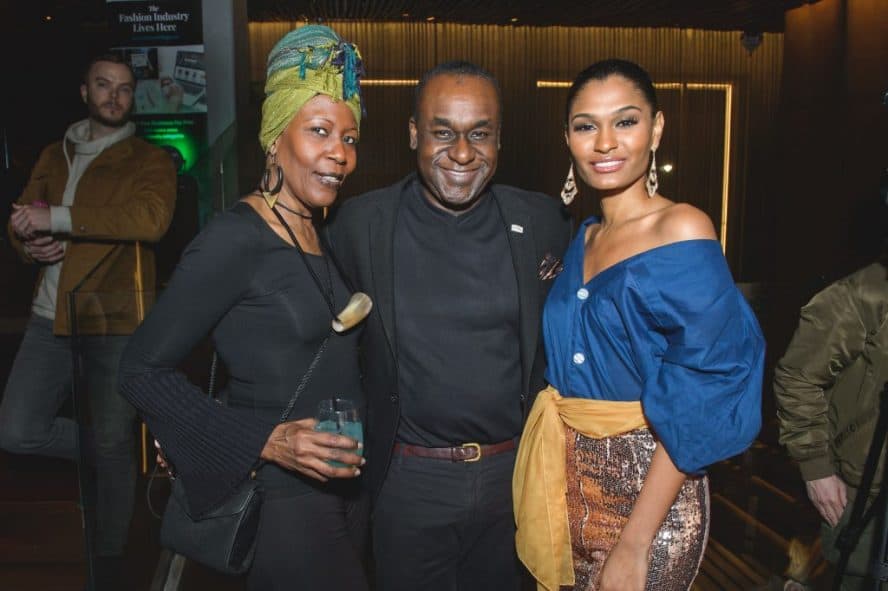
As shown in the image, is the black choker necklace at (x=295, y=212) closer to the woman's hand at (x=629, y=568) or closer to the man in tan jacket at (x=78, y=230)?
Answer: the woman's hand at (x=629, y=568)

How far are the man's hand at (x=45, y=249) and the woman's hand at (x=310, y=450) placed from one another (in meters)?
1.74

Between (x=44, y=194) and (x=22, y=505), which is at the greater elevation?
(x=44, y=194)

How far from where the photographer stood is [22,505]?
3.71 m

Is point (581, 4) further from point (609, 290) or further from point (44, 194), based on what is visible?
point (609, 290)

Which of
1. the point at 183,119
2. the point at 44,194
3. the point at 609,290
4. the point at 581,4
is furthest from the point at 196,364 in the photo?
the point at 581,4

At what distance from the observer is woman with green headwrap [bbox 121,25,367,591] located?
162 cm

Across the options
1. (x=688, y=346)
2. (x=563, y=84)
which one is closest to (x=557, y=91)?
(x=563, y=84)

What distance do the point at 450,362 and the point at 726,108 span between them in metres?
9.47

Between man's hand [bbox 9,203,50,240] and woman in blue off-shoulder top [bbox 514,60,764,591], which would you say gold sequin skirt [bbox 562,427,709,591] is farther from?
man's hand [bbox 9,203,50,240]

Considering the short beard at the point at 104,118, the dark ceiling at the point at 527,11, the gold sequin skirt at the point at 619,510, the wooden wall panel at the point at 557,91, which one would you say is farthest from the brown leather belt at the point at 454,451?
the wooden wall panel at the point at 557,91

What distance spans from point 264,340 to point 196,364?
441 millimetres

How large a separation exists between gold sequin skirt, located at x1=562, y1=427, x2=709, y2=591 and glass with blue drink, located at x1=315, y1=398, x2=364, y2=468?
463mm

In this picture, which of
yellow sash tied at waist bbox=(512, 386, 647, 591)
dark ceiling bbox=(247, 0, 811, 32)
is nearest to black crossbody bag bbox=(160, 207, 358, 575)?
yellow sash tied at waist bbox=(512, 386, 647, 591)

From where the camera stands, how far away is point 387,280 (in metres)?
1.99
